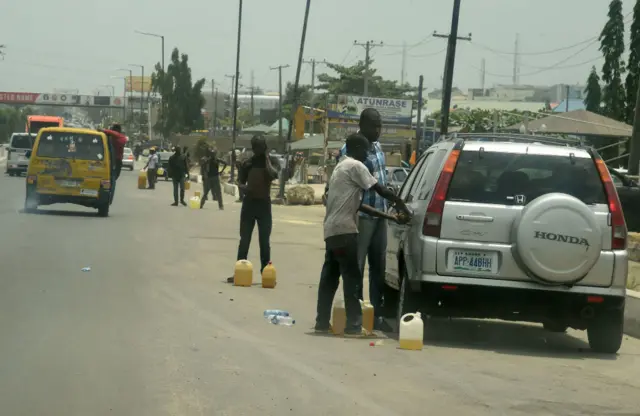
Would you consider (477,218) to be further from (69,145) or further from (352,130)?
(352,130)

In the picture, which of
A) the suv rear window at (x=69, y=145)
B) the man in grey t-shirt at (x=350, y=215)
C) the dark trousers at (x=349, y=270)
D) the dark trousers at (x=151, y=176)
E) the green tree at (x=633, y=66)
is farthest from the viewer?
the green tree at (x=633, y=66)

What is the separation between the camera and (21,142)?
5550 cm

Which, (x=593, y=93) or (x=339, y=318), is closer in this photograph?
(x=339, y=318)

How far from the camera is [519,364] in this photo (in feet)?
29.9

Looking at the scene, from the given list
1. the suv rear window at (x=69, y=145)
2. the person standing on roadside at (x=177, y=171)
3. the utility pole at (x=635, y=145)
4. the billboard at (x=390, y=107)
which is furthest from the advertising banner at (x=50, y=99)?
the utility pole at (x=635, y=145)

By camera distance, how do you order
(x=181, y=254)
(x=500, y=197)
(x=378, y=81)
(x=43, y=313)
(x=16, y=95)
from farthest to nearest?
(x=16, y=95), (x=378, y=81), (x=181, y=254), (x=43, y=313), (x=500, y=197)

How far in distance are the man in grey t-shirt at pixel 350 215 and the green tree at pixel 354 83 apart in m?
102

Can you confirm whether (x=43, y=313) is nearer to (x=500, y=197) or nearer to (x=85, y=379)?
(x=85, y=379)

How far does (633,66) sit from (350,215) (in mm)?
44602

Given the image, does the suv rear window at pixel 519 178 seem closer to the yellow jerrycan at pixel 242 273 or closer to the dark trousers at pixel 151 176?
the yellow jerrycan at pixel 242 273

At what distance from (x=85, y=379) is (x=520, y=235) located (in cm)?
382

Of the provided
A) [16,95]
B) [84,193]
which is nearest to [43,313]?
[84,193]

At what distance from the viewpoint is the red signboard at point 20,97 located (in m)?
159

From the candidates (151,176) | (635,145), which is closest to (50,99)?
(151,176)
